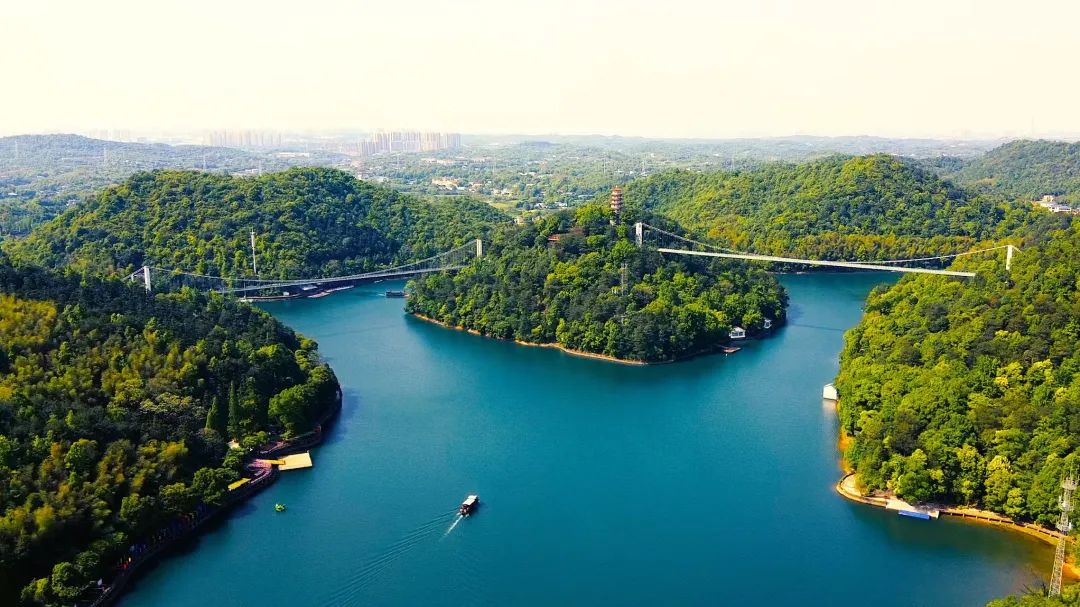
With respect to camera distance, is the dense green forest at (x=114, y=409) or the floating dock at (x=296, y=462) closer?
the dense green forest at (x=114, y=409)

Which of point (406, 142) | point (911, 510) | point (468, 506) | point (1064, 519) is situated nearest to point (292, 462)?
point (468, 506)

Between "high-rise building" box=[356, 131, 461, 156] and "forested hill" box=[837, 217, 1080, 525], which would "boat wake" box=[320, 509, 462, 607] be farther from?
"high-rise building" box=[356, 131, 461, 156]

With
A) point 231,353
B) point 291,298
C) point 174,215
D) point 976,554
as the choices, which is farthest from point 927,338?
point 174,215

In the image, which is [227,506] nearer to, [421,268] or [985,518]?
[985,518]

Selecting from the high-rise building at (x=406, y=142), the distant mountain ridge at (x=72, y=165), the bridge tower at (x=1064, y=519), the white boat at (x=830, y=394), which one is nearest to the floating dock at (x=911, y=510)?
the bridge tower at (x=1064, y=519)

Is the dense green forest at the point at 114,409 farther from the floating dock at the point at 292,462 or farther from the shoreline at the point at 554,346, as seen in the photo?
the shoreline at the point at 554,346


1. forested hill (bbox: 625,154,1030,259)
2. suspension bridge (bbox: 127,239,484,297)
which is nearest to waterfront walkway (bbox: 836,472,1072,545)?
suspension bridge (bbox: 127,239,484,297)

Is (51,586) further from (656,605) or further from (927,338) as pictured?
(927,338)
